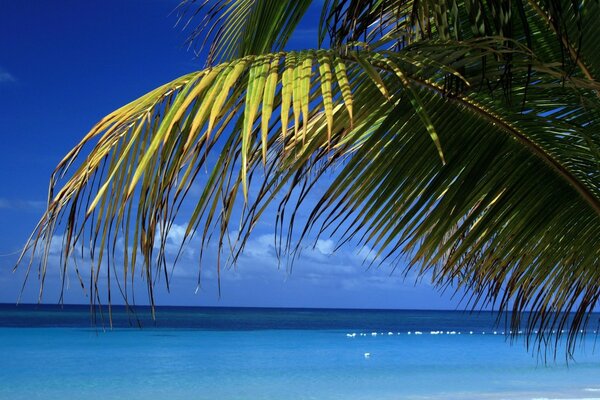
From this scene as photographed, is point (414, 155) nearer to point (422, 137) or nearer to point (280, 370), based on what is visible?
point (422, 137)

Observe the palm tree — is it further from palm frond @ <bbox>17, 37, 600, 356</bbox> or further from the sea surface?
the sea surface

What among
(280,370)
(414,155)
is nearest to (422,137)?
(414,155)

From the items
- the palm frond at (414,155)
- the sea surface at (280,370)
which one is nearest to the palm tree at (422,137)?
the palm frond at (414,155)

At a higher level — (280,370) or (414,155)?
(414,155)

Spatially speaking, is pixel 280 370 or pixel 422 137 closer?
pixel 422 137

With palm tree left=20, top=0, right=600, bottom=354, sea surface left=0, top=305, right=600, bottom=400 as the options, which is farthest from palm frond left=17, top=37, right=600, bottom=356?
sea surface left=0, top=305, right=600, bottom=400

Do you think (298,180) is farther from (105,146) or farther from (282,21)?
(105,146)

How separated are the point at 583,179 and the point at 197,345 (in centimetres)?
2652

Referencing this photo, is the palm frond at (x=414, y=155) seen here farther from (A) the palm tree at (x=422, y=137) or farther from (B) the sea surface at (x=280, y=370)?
(B) the sea surface at (x=280, y=370)

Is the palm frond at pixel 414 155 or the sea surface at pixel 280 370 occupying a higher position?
the palm frond at pixel 414 155

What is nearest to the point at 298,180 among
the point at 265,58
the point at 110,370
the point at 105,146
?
the point at 265,58

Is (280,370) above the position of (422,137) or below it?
below

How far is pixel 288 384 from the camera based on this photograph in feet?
55.2

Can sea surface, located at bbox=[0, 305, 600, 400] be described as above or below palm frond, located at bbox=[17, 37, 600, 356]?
below
